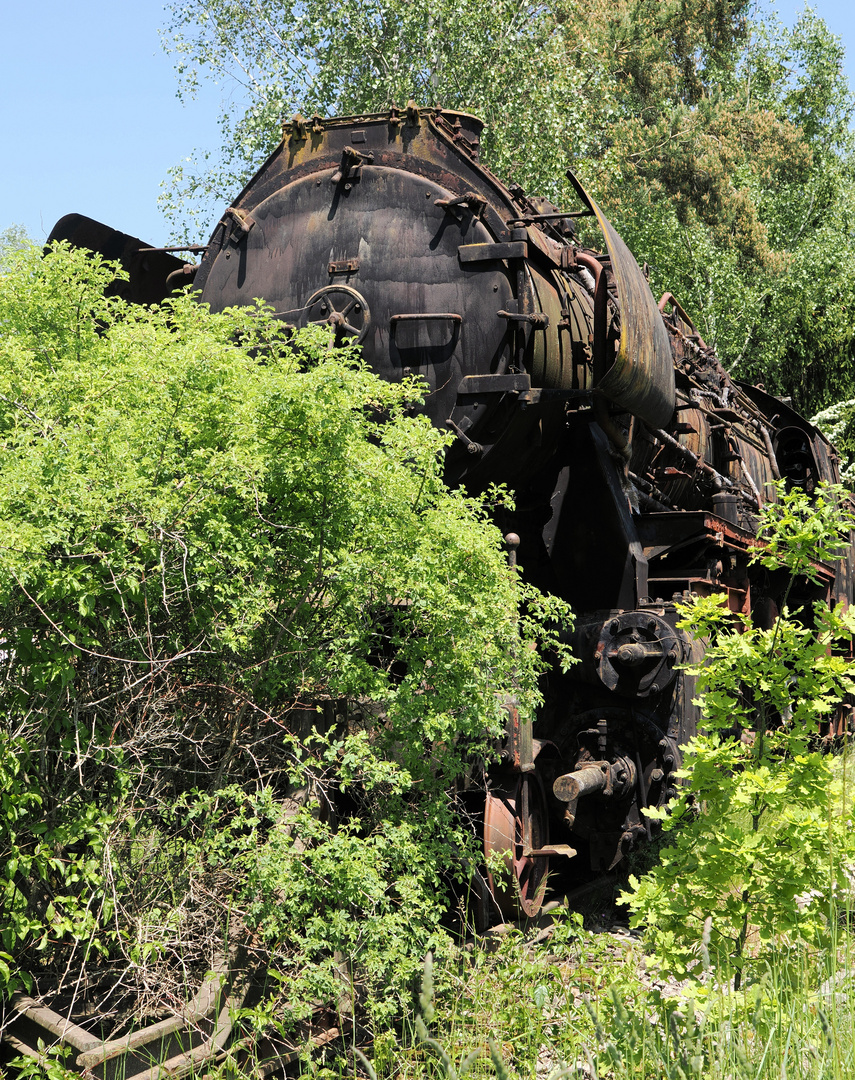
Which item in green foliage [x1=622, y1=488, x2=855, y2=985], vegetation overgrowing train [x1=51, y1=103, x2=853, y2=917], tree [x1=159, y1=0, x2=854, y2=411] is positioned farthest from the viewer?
tree [x1=159, y1=0, x2=854, y2=411]

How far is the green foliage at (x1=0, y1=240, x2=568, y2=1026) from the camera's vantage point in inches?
126

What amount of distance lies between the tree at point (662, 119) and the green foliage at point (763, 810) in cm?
1253

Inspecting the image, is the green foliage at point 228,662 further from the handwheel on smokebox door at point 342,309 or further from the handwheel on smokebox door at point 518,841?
the handwheel on smokebox door at point 342,309

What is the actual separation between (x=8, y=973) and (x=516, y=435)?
10.4ft

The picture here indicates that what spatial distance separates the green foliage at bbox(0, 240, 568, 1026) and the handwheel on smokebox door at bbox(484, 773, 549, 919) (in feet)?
0.82

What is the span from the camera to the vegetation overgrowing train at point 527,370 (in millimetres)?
4867

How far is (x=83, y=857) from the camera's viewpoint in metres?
3.27

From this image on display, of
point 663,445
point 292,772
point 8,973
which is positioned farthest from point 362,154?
point 8,973

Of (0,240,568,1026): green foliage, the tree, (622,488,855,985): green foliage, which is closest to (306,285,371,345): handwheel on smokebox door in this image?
(0,240,568,1026): green foliage

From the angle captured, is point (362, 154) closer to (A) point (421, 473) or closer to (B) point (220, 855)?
(A) point (421, 473)

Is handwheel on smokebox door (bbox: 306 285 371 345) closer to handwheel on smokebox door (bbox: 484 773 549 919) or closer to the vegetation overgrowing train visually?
the vegetation overgrowing train

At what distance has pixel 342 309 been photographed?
16.3 ft

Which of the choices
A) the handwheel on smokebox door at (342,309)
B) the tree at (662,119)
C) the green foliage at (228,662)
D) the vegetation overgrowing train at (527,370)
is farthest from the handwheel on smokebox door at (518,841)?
the tree at (662,119)

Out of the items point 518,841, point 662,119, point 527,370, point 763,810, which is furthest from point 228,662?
point 662,119
